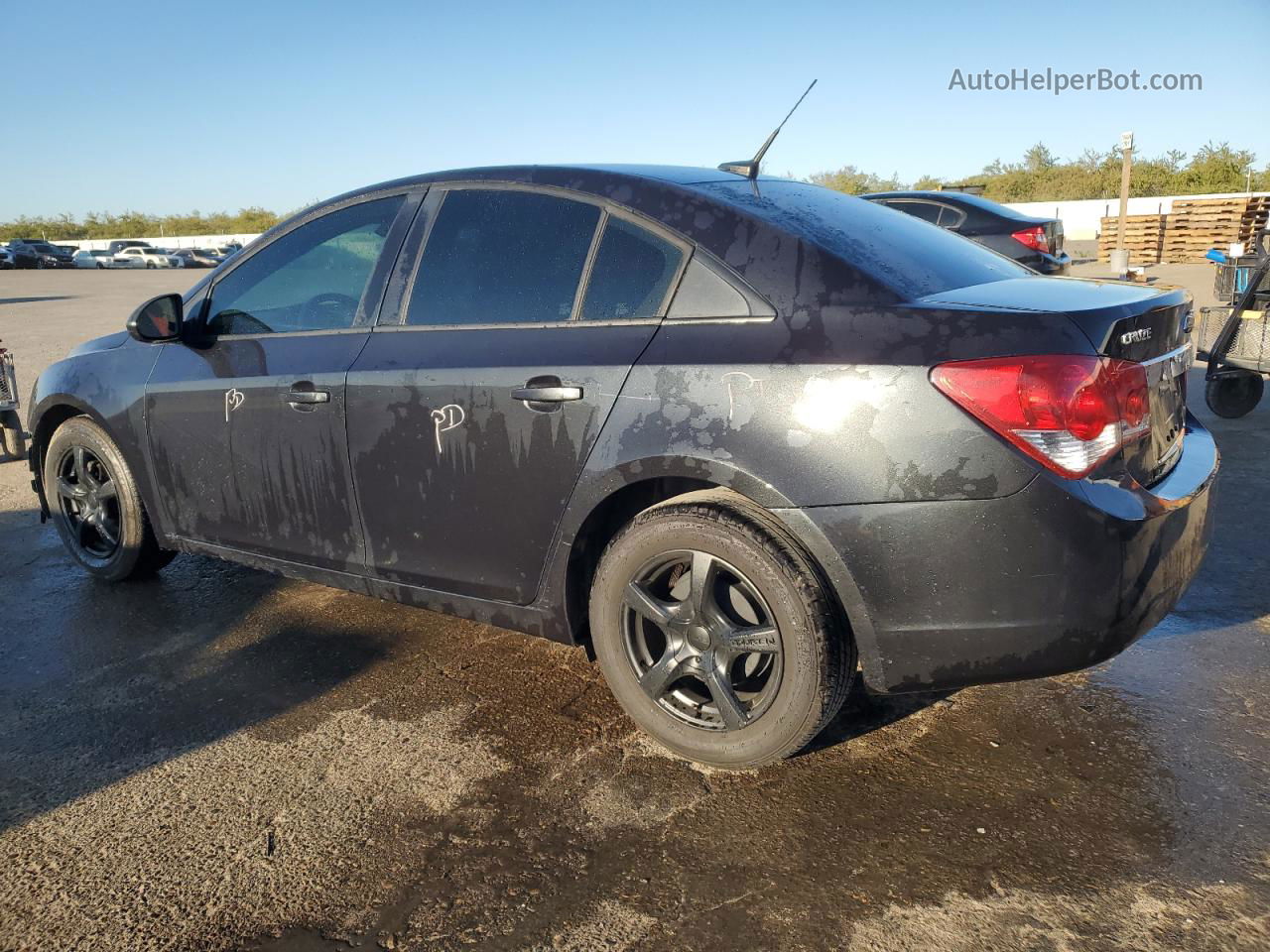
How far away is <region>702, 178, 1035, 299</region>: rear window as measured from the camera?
2594 mm

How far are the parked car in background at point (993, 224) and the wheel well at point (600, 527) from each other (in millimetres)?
7775

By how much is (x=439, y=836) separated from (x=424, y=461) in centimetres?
115

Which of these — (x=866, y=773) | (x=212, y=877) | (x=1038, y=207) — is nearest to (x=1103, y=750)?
(x=866, y=773)

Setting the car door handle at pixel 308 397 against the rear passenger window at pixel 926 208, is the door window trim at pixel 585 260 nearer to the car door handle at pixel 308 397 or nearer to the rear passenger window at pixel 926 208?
the car door handle at pixel 308 397

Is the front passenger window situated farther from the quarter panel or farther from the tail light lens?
the tail light lens

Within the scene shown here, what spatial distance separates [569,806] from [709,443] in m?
1.03

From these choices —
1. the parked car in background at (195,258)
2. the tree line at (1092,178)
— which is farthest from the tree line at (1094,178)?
the parked car in background at (195,258)

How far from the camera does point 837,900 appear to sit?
213cm

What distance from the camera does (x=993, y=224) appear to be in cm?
973

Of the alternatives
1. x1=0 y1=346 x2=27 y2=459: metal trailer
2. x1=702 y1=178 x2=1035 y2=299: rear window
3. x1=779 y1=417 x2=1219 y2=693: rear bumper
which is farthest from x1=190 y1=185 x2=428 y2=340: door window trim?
x1=0 y1=346 x2=27 y2=459: metal trailer

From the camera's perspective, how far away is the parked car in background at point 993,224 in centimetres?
955

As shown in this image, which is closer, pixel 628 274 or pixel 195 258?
pixel 628 274

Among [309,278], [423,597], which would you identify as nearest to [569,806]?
[423,597]

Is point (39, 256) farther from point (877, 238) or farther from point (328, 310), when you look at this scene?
point (877, 238)
